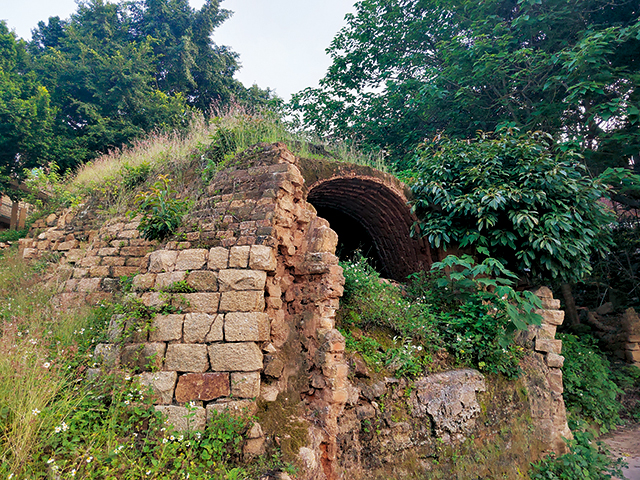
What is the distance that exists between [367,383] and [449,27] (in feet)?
35.5

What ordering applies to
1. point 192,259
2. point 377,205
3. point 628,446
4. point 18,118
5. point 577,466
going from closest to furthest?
point 192,259 → point 577,466 → point 628,446 → point 377,205 → point 18,118

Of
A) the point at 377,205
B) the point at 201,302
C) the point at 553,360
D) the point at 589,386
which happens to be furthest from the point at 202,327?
the point at 589,386

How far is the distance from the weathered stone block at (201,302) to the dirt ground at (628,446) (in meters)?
6.52

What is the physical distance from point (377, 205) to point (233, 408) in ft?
17.4

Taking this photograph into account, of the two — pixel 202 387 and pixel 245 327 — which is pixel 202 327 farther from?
pixel 202 387

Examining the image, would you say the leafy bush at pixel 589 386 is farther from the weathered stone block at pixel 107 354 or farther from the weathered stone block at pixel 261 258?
the weathered stone block at pixel 107 354

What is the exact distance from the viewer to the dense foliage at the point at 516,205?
5551 mm

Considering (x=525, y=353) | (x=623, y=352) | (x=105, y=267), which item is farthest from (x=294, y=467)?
(x=623, y=352)

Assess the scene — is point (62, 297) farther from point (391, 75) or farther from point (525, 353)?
point (391, 75)

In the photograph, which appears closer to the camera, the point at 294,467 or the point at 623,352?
the point at 294,467

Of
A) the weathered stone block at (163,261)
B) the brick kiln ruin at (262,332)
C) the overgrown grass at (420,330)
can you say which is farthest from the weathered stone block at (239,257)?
the overgrown grass at (420,330)

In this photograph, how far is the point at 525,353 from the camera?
567 centimetres

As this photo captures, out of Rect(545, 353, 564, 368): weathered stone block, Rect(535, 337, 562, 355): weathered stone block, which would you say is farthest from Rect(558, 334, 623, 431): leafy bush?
Rect(535, 337, 562, 355): weathered stone block

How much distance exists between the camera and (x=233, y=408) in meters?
3.07
